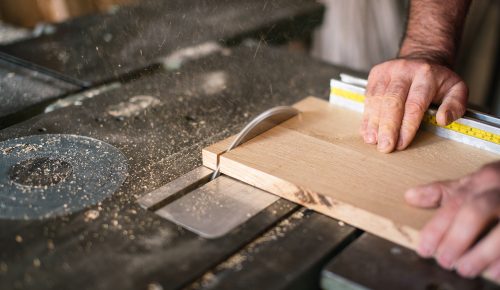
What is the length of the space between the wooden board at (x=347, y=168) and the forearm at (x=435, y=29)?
395 millimetres

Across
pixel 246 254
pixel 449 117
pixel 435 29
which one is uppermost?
pixel 435 29

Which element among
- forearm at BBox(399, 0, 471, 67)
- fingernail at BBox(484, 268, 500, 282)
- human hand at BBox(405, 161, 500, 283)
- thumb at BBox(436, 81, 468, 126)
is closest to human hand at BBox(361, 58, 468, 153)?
thumb at BBox(436, 81, 468, 126)

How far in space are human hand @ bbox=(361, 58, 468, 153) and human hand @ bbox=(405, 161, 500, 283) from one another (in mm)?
313

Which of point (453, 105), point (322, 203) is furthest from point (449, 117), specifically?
Answer: point (322, 203)

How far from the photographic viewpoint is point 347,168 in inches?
47.6

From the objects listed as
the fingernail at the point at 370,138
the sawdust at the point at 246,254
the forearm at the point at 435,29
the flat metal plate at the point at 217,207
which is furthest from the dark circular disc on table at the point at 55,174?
the forearm at the point at 435,29

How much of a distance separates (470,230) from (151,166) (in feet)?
2.49

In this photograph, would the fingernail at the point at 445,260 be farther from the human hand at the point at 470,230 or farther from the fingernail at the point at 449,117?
the fingernail at the point at 449,117

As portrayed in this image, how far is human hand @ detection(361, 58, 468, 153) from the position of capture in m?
1.31

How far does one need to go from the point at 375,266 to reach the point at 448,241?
0.46 feet

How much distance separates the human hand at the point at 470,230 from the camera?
2.99ft

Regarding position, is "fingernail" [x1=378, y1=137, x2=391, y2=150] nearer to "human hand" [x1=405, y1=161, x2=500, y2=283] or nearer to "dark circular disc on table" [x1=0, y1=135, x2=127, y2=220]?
"human hand" [x1=405, y1=161, x2=500, y2=283]

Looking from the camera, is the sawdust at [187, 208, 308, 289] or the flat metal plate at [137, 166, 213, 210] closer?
the sawdust at [187, 208, 308, 289]

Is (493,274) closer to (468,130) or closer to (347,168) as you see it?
(347,168)
